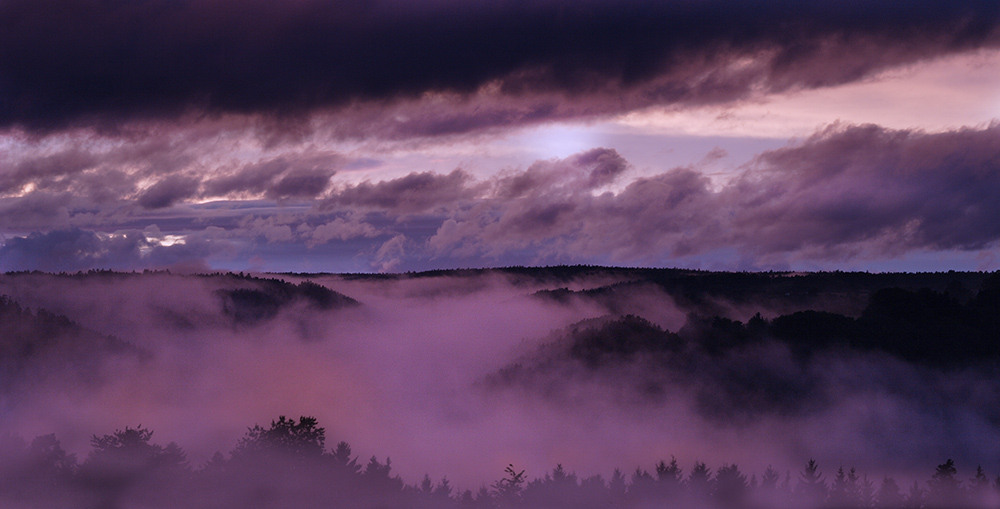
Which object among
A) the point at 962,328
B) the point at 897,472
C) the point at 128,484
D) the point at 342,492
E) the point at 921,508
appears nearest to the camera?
the point at 921,508

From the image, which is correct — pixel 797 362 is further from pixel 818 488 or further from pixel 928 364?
pixel 818 488

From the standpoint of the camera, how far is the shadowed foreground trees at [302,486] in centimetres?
12419

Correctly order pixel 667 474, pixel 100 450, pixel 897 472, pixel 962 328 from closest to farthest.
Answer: pixel 100 450 → pixel 667 474 → pixel 962 328 → pixel 897 472

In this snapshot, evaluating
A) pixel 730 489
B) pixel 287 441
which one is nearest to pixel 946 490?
pixel 730 489

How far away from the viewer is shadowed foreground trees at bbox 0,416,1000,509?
124 meters

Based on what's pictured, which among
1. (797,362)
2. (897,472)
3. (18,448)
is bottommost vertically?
(897,472)

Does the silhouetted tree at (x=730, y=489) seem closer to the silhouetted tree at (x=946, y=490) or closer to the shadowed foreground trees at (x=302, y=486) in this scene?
the shadowed foreground trees at (x=302, y=486)

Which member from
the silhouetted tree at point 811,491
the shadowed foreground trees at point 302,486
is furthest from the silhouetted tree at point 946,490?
the silhouetted tree at point 811,491

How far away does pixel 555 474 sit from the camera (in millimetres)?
163750

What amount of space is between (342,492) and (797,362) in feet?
384

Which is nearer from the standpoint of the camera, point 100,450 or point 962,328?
point 100,450

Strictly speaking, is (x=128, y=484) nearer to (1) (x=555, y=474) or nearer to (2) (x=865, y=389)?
(1) (x=555, y=474)

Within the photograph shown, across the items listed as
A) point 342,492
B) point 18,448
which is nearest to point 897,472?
point 342,492

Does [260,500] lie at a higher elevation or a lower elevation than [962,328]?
lower
